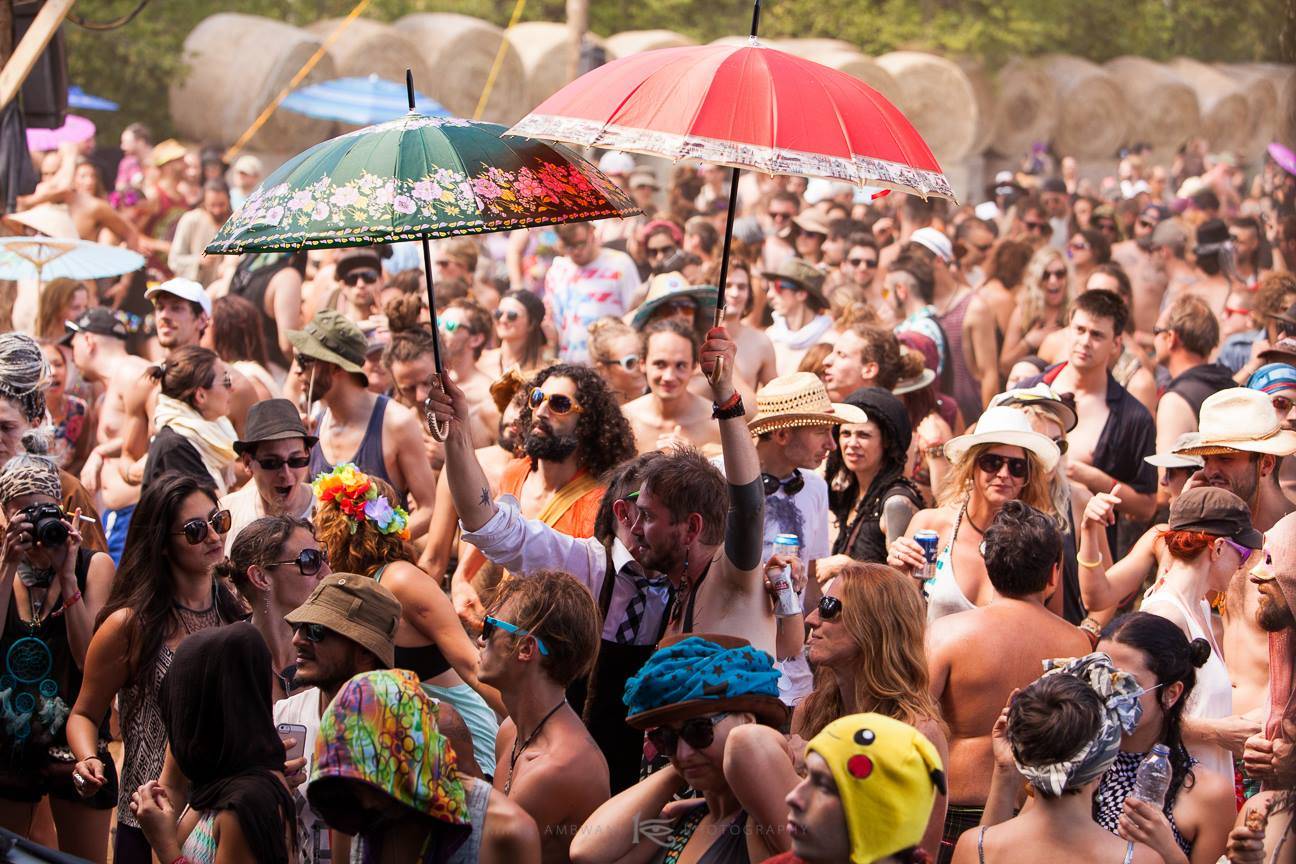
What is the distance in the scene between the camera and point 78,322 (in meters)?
9.01

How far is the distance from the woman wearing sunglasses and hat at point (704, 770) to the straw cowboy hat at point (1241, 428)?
2.91m

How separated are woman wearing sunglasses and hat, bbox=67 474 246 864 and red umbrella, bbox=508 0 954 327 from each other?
1520 millimetres

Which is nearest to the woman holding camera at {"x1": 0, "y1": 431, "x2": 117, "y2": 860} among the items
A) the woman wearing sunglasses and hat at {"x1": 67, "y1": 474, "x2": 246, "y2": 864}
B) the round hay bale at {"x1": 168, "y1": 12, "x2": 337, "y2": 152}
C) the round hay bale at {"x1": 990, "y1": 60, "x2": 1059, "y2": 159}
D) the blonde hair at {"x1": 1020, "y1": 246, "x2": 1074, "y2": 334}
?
the woman wearing sunglasses and hat at {"x1": 67, "y1": 474, "x2": 246, "y2": 864}

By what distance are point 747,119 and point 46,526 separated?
2.37 meters

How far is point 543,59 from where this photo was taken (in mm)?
23641

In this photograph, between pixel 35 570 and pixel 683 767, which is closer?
pixel 683 767

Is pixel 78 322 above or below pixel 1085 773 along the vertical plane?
below

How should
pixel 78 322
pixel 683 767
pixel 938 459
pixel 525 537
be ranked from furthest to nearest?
pixel 78 322
pixel 938 459
pixel 525 537
pixel 683 767

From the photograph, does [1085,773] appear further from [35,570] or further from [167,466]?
[167,466]

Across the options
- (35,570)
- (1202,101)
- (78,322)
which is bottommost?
(1202,101)

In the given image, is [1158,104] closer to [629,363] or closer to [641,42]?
[641,42]

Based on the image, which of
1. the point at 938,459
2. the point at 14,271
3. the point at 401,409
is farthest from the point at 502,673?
the point at 14,271

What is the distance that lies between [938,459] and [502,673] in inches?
141

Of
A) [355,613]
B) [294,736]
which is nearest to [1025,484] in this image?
[355,613]
